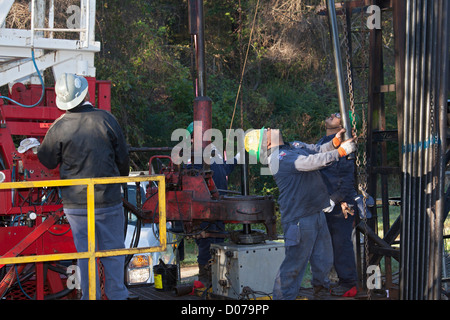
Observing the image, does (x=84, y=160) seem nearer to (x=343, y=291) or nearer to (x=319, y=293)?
(x=319, y=293)

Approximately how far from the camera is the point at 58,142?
5520mm

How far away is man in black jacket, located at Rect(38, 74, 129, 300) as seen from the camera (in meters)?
5.53

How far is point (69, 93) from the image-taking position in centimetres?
557

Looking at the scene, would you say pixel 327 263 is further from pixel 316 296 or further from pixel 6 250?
pixel 6 250

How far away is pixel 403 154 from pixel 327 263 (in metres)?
1.57

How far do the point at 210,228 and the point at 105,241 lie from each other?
103 inches

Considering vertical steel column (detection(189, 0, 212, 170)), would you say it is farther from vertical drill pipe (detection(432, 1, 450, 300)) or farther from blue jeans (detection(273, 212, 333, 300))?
vertical drill pipe (detection(432, 1, 450, 300))

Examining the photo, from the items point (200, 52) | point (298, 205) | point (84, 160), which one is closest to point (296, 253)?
point (298, 205)

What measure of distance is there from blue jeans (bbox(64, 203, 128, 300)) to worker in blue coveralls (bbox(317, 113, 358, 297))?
2770 mm

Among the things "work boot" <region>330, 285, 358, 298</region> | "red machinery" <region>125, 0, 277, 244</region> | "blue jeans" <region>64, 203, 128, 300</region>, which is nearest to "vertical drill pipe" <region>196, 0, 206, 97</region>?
"red machinery" <region>125, 0, 277, 244</region>

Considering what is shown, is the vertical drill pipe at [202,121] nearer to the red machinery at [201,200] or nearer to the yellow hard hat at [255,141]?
the red machinery at [201,200]

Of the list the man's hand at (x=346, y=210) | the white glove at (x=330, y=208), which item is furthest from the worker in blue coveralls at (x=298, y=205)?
the man's hand at (x=346, y=210)

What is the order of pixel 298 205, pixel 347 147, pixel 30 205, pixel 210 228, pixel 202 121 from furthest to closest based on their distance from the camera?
pixel 210 228
pixel 202 121
pixel 298 205
pixel 30 205
pixel 347 147

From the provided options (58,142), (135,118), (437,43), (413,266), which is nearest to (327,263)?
(413,266)
